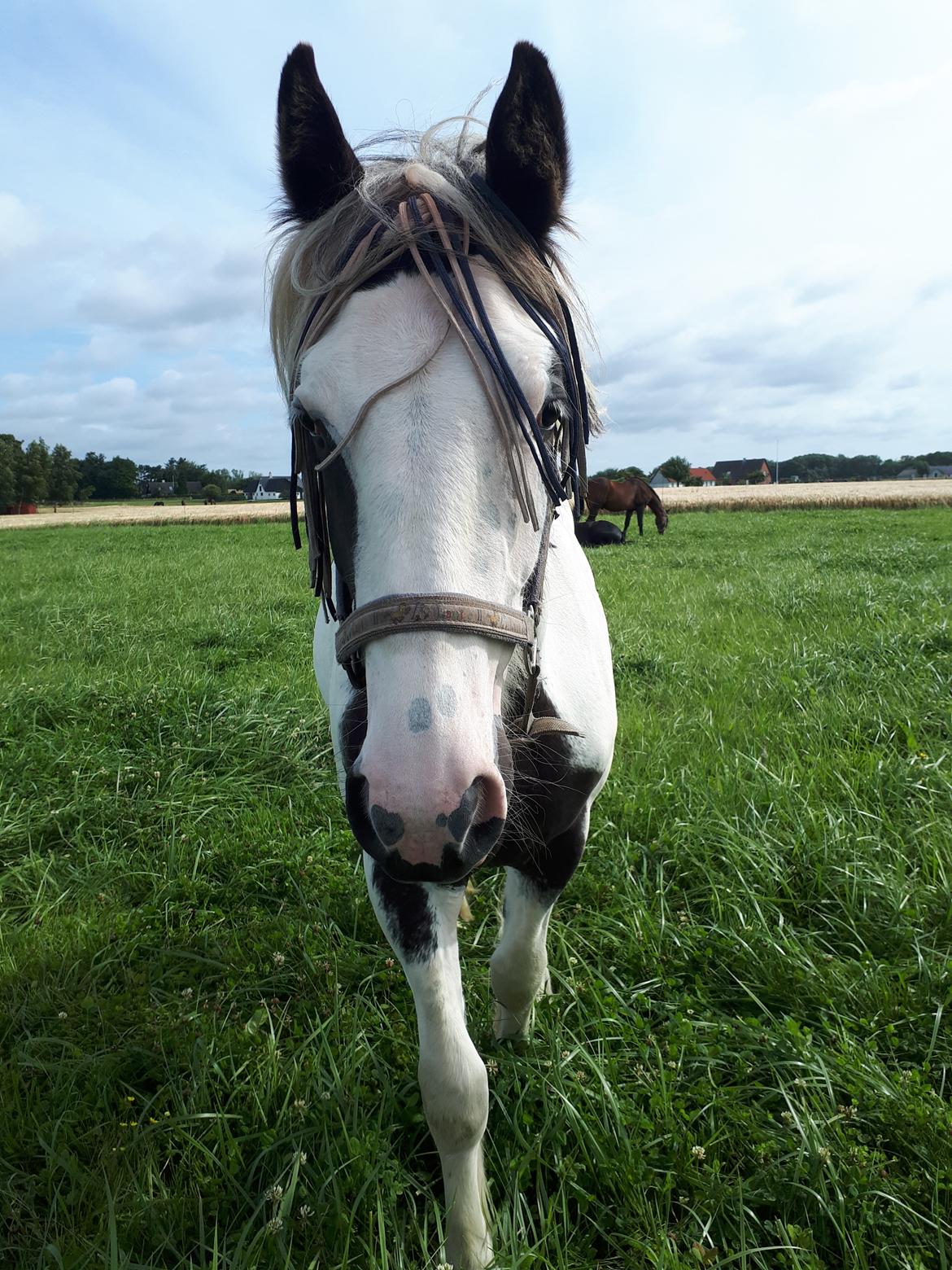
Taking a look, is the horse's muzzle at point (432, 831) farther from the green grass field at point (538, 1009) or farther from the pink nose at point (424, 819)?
the green grass field at point (538, 1009)

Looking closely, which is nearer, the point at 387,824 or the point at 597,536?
the point at 387,824

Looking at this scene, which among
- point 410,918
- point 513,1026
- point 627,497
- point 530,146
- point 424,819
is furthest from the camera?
point 627,497

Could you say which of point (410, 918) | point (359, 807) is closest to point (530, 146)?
point (359, 807)

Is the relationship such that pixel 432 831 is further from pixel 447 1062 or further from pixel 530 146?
pixel 530 146

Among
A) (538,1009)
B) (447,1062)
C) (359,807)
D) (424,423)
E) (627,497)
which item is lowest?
(538,1009)

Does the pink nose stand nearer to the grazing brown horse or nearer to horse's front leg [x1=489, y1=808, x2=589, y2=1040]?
horse's front leg [x1=489, y1=808, x2=589, y2=1040]

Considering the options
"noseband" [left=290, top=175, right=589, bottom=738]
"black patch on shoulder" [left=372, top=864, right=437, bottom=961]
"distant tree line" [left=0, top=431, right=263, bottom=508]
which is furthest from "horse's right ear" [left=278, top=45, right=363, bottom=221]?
"distant tree line" [left=0, top=431, right=263, bottom=508]

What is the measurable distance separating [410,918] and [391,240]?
5.06 feet

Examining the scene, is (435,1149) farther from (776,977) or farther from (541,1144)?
(776,977)

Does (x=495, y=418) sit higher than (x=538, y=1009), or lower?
higher

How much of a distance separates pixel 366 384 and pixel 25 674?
5180 mm

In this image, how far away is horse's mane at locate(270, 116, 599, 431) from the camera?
1.61m

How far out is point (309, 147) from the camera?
1739 mm

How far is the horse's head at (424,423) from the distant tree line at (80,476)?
6977cm
